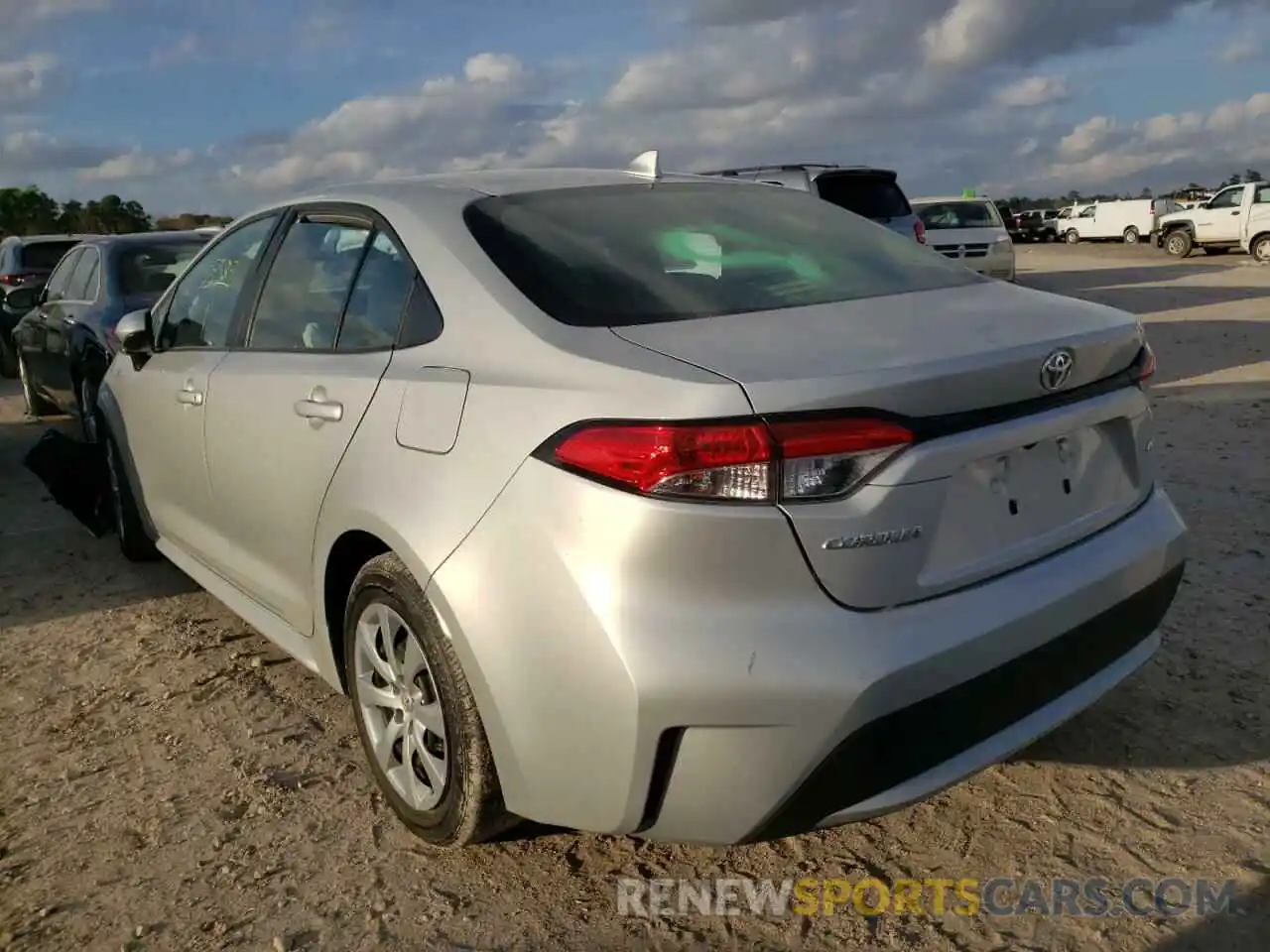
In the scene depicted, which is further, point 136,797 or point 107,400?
point 107,400

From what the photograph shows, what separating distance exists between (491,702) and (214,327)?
2184 millimetres

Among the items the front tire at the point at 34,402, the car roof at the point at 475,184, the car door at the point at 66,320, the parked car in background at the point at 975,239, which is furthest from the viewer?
the parked car in background at the point at 975,239

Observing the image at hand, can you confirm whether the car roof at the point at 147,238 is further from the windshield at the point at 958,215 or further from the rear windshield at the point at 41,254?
the windshield at the point at 958,215

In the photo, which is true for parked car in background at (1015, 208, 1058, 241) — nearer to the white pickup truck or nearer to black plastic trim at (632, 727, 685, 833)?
the white pickup truck

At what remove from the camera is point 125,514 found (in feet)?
16.0

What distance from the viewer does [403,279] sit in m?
2.74

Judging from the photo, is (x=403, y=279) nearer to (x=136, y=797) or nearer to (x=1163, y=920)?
(x=136, y=797)

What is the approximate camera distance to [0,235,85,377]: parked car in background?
11281 mm

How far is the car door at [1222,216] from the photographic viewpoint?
2450 centimetres

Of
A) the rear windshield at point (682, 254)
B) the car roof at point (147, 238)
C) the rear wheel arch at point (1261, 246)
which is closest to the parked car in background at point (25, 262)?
the car roof at point (147, 238)

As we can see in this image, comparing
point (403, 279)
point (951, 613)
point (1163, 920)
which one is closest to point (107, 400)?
point (403, 279)

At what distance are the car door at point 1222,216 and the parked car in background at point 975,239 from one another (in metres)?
10.7

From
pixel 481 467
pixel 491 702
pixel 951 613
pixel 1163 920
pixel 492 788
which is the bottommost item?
pixel 1163 920

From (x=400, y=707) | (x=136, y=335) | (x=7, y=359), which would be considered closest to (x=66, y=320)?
(x=136, y=335)
